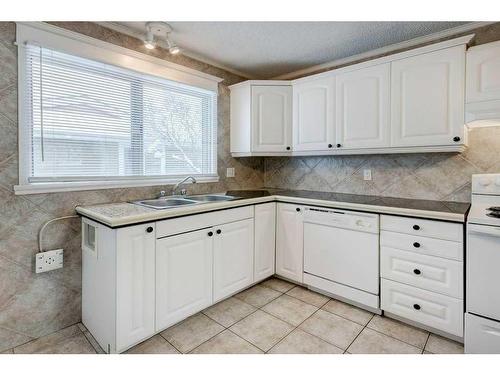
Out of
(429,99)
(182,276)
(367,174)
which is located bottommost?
(182,276)

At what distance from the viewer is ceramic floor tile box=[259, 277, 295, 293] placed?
253 cm

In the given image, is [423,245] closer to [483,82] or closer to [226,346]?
[483,82]

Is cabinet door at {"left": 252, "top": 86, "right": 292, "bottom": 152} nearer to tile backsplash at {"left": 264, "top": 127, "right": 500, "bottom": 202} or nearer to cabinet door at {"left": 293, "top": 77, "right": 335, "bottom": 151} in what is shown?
cabinet door at {"left": 293, "top": 77, "right": 335, "bottom": 151}

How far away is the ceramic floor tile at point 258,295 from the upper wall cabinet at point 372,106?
54.0 inches

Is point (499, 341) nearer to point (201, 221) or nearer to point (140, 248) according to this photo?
point (201, 221)

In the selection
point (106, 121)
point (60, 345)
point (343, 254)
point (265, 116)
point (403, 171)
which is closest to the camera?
point (60, 345)

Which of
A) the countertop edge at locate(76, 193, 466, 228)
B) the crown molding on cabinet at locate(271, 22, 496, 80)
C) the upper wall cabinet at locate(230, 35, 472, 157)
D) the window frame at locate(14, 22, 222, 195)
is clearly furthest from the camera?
the crown molding on cabinet at locate(271, 22, 496, 80)

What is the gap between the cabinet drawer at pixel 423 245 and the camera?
170 cm

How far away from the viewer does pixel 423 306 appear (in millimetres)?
1832

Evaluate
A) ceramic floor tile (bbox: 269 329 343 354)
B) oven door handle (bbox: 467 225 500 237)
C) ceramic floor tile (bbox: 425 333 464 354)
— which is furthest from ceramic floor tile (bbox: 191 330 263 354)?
oven door handle (bbox: 467 225 500 237)

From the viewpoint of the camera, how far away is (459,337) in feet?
5.57

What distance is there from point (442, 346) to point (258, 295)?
1336 millimetres

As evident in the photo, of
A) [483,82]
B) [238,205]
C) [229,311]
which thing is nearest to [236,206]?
[238,205]

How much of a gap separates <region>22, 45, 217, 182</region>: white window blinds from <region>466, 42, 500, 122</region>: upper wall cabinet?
219 cm
